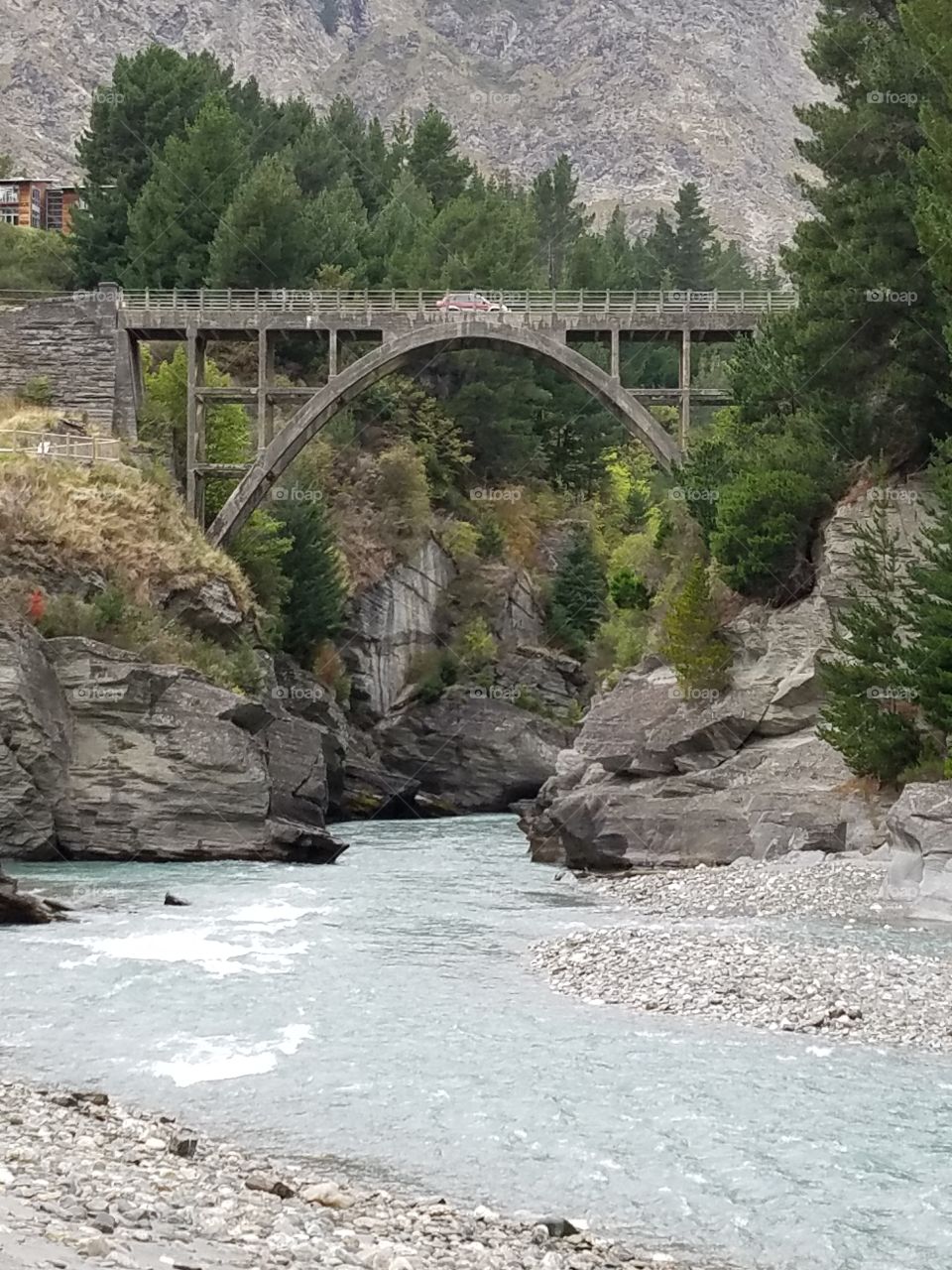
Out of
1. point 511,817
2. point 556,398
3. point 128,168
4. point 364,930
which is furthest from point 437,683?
point 364,930

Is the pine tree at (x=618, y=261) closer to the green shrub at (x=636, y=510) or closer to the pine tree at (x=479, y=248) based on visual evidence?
the pine tree at (x=479, y=248)

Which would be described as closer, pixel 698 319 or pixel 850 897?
pixel 850 897

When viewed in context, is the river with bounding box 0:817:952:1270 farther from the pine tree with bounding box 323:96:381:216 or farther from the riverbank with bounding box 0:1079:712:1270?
the pine tree with bounding box 323:96:381:216

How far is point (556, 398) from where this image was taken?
236 ft

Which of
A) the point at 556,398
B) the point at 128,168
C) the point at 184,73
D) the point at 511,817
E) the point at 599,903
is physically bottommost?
the point at 511,817

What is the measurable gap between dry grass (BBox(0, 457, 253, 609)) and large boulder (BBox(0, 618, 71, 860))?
4058mm

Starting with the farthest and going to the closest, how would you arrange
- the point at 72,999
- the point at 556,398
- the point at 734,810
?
the point at 556,398 < the point at 734,810 < the point at 72,999

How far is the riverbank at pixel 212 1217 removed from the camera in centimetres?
1055

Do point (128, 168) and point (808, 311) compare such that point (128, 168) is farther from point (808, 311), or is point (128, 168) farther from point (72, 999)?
point (72, 999)

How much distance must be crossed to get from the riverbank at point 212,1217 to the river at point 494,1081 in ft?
1.90

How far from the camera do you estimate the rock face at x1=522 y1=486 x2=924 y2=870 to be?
32.1 meters

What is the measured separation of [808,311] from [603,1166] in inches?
1066

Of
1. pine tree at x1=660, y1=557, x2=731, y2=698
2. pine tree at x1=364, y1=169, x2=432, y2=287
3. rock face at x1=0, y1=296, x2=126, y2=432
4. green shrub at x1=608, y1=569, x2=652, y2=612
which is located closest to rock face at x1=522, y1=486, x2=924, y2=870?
pine tree at x1=660, y1=557, x2=731, y2=698

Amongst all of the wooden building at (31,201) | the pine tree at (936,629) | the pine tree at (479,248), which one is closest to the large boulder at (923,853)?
the pine tree at (936,629)
